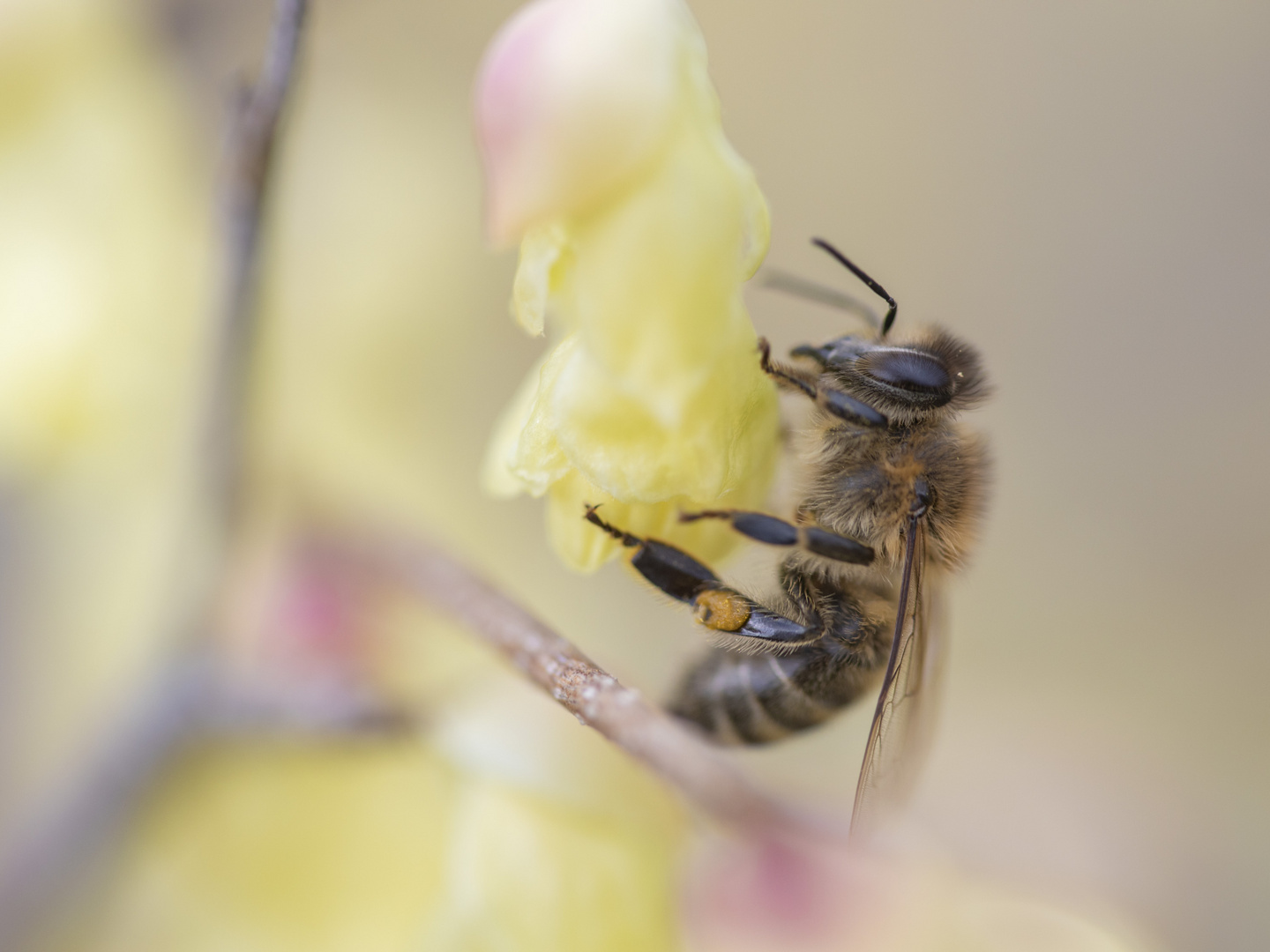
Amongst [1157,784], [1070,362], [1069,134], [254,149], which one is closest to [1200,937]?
[1157,784]

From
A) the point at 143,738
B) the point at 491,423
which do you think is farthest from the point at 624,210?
the point at 491,423

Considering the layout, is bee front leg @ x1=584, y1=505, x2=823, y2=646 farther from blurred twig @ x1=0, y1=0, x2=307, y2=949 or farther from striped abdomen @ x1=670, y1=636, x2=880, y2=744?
blurred twig @ x1=0, y1=0, x2=307, y2=949

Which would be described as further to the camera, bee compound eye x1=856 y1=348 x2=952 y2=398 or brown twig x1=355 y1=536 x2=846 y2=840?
bee compound eye x1=856 y1=348 x2=952 y2=398

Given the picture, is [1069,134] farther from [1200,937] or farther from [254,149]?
[254,149]

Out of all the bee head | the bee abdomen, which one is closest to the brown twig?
the bee abdomen

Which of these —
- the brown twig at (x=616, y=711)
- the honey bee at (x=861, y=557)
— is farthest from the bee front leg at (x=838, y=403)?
the brown twig at (x=616, y=711)

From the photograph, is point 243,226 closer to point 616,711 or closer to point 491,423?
point 616,711
